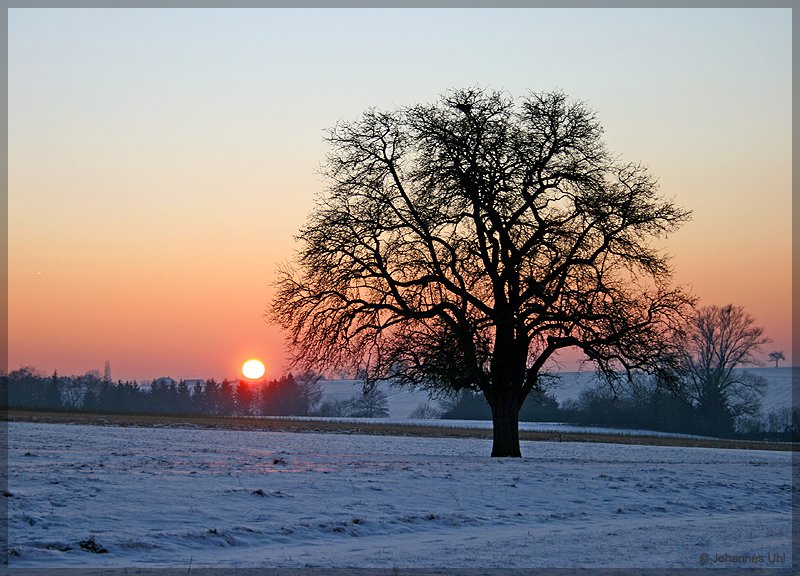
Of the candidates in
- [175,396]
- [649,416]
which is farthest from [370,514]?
[175,396]

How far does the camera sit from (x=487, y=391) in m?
31.6

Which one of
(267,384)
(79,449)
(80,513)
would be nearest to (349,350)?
(79,449)

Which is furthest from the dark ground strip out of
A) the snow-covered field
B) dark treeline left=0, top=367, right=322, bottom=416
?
dark treeline left=0, top=367, right=322, bottom=416

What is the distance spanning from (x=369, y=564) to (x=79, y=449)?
16998 millimetres

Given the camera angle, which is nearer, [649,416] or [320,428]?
[320,428]

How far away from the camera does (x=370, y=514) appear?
16031mm

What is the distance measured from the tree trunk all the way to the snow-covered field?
20.3 ft

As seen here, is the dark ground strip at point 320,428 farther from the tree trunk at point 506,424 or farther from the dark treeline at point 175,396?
the dark treeline at point 175,396

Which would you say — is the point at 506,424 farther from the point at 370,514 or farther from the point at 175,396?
the point at 175,396

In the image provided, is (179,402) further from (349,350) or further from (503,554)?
(503,554)

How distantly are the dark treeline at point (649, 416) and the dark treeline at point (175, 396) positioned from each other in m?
56.2

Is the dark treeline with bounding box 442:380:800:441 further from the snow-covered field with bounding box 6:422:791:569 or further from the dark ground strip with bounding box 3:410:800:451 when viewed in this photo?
the snow-covered field with bounding box 6:422:791:569

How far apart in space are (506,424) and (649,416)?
253ft

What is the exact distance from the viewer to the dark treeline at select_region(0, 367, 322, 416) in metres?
166
